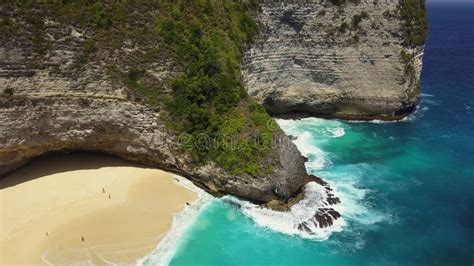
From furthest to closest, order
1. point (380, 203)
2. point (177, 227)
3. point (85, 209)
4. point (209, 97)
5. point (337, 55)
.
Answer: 1. point (337, 55)
2. point (209, 97)
3. point (380, 203)
4. point (85, 209)
5. point (177, 227)

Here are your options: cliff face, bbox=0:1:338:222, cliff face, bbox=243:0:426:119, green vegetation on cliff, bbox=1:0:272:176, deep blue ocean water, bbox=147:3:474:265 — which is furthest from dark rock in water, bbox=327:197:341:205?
cliff face, bbox=243:0:426:119

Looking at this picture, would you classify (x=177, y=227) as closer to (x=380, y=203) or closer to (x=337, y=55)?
(x=380, y=203)

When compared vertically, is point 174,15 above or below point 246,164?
above

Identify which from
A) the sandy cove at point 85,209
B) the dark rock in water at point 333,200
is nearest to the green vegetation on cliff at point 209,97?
the sandy cove at point 85,209

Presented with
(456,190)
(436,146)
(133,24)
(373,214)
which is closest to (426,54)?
(436,146)

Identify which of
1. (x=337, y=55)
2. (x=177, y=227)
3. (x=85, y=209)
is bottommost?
(x=177, y=227)

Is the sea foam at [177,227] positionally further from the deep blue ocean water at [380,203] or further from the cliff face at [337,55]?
the cliff face at [337,55]

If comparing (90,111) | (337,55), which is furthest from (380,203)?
(90,111)

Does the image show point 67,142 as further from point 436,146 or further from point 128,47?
point 436,146
